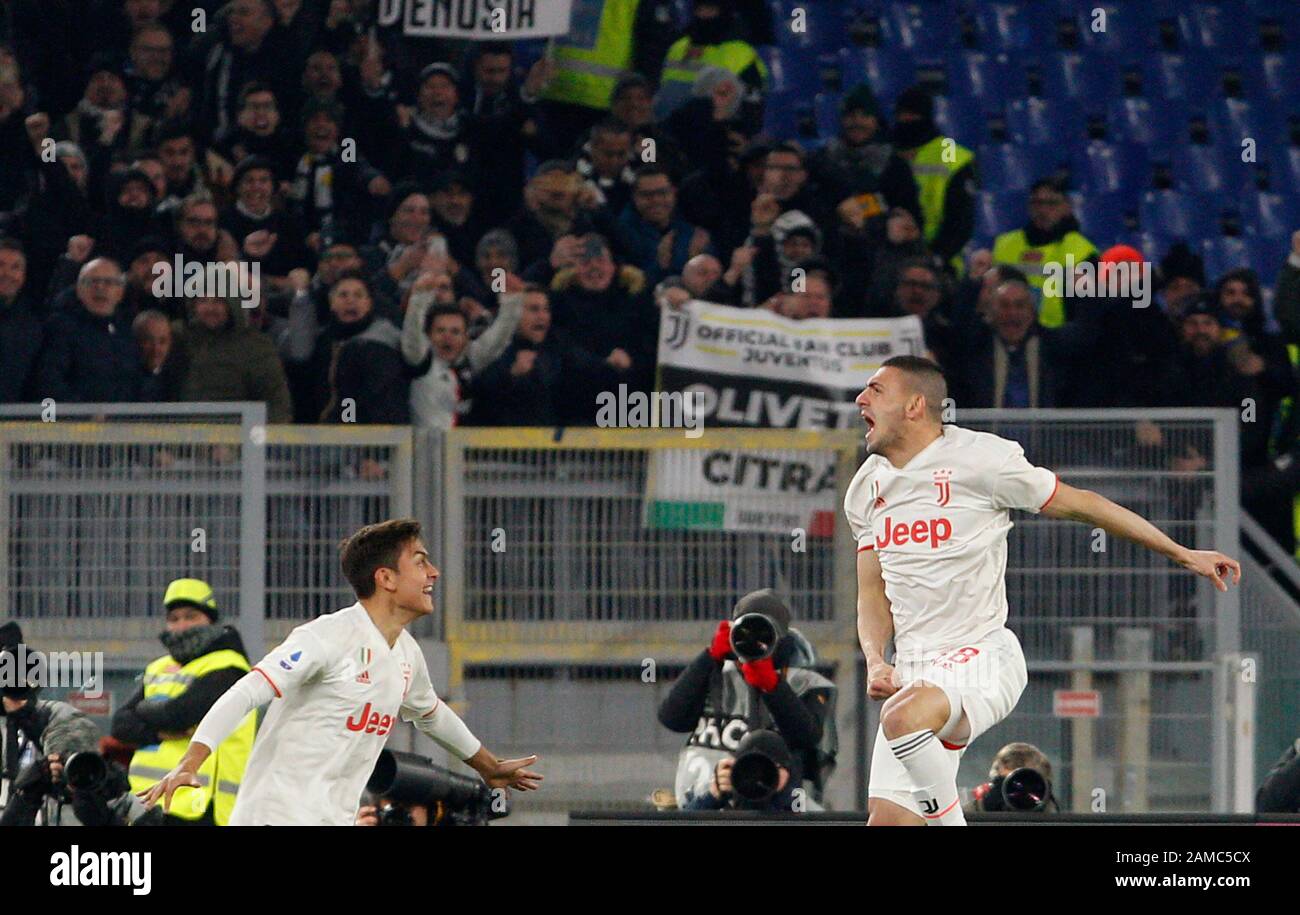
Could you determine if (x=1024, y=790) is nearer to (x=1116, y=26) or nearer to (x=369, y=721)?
(x=369, y=721)

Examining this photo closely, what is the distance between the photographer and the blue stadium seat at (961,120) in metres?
13.2

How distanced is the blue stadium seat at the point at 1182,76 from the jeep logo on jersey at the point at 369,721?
854cm

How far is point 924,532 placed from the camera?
21.1ft

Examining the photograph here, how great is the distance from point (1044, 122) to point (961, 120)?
520 mm

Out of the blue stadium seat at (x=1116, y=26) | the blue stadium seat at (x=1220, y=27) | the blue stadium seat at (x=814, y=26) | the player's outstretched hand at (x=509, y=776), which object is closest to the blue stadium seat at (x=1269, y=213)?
the blue stadium seat at (x=1220, y=27)

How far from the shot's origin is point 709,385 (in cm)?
973

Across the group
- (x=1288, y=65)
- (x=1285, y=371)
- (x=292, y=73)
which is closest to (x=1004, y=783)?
(x=1285, y=371)

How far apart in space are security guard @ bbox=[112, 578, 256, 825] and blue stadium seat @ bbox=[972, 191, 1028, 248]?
5918 mm

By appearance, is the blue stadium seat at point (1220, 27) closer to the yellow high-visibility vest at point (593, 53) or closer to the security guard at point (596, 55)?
the security guard at point (596, 55)

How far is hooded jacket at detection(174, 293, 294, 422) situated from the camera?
9.78 metres

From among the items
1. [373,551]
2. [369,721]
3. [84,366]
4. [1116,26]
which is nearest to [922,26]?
[1116,26]
